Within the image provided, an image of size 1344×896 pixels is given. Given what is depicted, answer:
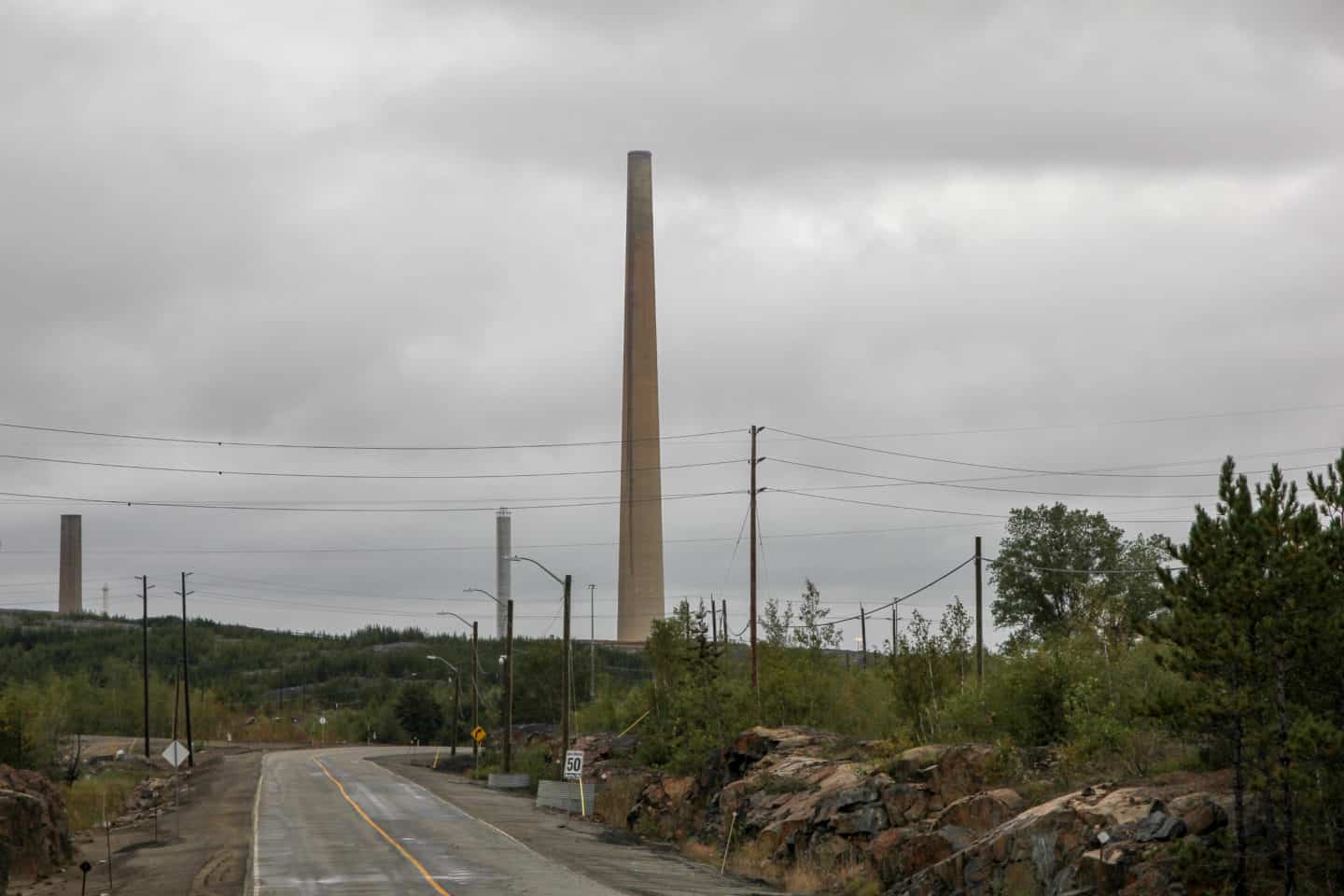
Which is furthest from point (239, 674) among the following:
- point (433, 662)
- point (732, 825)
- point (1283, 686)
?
point (1283, 686)

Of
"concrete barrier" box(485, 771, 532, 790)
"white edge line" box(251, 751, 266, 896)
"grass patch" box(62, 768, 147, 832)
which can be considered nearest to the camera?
"white edge line" box(251, 751, 266, 896)

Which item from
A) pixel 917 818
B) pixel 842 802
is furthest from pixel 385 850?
pixel 917 818

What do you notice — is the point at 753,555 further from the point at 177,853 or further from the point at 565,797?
the point at 177,853

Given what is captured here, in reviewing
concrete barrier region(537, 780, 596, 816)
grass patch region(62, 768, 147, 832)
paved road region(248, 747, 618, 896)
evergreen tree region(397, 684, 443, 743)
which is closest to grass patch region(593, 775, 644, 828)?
concrete barrier region(537, 780, 596, 816)

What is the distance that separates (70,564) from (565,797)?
365 feet

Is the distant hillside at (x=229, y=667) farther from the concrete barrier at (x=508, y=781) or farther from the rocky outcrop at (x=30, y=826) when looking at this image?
the rocky outcrop at (x=30, y=826)

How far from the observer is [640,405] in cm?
10056

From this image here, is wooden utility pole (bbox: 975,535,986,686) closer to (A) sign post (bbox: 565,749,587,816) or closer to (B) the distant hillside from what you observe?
(A) sign post (bbox: 565,749,587,816)

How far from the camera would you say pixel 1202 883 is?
72.7 ft

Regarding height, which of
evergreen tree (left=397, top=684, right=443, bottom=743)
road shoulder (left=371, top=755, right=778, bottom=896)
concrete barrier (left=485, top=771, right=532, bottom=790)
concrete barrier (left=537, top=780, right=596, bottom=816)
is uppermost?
road shoulder (left=371, top=755, right=778, bottom=896)

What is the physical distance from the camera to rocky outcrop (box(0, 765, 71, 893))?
1549 inches

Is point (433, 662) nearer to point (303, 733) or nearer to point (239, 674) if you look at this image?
point (239, 674)

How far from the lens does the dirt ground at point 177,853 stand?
35.2m

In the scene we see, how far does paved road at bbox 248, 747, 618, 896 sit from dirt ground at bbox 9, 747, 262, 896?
89cm
